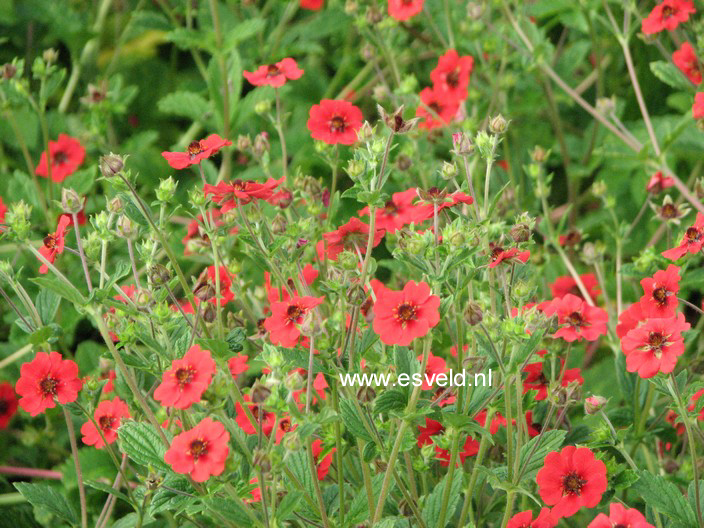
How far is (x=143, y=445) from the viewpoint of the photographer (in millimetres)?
1006

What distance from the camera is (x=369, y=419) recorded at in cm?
100

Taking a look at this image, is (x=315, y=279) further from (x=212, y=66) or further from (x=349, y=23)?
(x=349, y=23)

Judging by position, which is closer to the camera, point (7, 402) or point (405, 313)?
point (405, 313)

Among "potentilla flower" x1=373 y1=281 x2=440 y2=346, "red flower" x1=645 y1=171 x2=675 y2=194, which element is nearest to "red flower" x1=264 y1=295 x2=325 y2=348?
"potentilla flower" x1=373 y1=281 x2=440 y2=346

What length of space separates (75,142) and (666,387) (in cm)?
146

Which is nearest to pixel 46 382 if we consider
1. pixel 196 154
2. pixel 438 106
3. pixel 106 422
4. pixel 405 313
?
pixel 106 422

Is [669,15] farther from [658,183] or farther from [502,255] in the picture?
[502,255]

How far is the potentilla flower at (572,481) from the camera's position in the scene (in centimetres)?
103

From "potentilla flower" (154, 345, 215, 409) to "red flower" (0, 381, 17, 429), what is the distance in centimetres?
95

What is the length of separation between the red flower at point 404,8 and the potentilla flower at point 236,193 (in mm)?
699

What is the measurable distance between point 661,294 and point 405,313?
0.39 meters

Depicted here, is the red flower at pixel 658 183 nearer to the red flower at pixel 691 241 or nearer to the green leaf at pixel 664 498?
the red flower at pixel 691 241

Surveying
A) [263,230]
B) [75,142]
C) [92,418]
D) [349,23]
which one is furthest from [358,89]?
[92,418]

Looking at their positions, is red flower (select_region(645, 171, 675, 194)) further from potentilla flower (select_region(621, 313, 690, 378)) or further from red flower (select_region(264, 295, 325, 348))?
red flower (select_region(264, 295, 325, 348))
